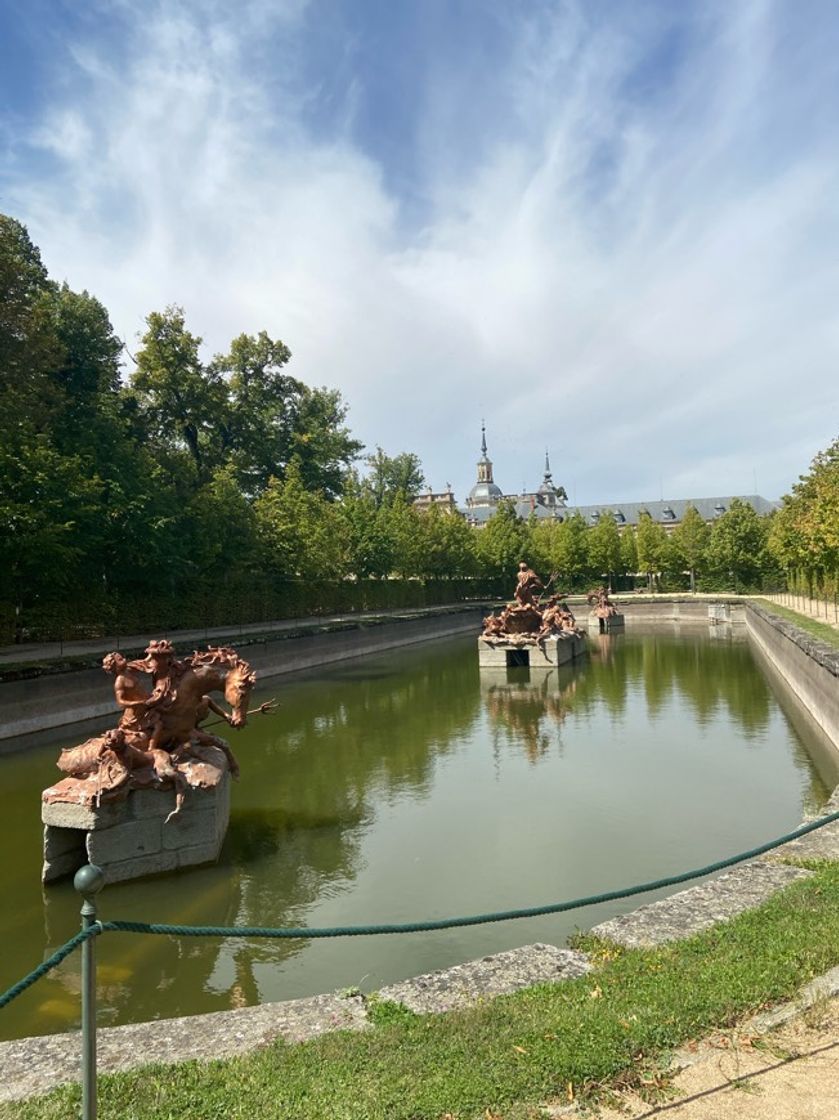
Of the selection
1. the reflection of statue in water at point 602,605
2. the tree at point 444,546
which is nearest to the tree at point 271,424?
the tree at point 444,546

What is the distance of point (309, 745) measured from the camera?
1989 centimetres

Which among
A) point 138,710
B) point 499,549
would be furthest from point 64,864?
point 499,549

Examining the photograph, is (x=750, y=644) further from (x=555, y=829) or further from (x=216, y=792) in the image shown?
(x=216, y=792)

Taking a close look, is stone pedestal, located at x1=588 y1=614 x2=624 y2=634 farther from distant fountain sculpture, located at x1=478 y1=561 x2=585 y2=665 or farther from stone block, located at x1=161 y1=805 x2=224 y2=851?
stone block, located at x1=161 y1=805 x2=224 y2=851

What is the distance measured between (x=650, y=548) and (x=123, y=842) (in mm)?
77527

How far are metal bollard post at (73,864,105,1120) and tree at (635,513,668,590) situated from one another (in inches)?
3251

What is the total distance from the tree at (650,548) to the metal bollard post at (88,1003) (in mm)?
82585

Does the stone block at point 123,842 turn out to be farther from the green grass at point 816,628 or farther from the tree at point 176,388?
the tree at point 176,388

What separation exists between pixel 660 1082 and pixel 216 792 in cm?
802

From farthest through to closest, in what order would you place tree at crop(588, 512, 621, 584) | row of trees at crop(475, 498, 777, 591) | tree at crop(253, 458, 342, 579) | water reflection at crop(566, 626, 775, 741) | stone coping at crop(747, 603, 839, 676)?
tree at crop(588, 512, 621, 584), row of trees at crop(475, 498, 777, 591), tree at crop(253, 458, 342, 579), water reflection at crop(566, 626, 775, 741), stone coping at crop(747, 603, 839, 676)

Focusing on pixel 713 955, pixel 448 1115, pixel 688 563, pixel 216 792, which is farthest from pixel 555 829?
pixel 688 563

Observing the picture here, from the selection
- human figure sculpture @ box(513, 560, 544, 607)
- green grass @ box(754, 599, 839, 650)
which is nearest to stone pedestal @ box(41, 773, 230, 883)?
green grass @ box(754, 599, 839, 650)

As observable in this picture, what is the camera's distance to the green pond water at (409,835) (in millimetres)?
8273

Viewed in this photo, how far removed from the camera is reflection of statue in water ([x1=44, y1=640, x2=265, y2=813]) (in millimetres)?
10469
